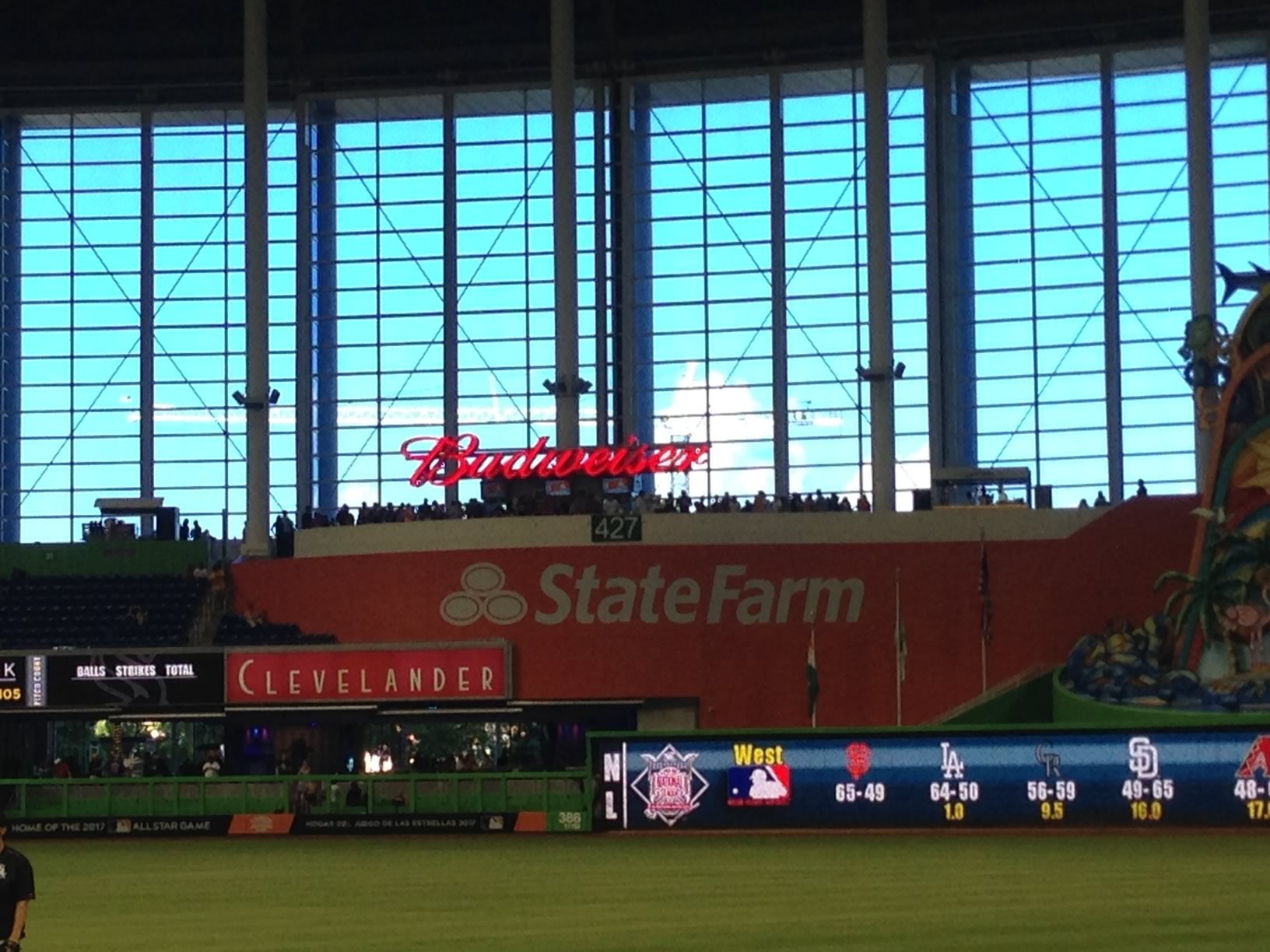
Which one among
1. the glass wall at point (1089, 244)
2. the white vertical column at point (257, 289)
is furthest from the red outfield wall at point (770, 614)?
the glass wall at point (1089, 244)

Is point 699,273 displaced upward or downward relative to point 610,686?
upward

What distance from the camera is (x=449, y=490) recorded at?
65.3 meters

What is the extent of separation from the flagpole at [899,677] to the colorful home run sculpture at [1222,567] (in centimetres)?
418

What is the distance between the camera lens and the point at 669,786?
132ft

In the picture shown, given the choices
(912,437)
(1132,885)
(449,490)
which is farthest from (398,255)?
(1132,885)

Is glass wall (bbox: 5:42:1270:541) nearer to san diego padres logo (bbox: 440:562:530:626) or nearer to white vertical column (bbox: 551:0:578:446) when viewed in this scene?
white vertical column (bbox: 551:0:578:446)

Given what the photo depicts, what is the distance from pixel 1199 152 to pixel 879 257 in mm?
8793

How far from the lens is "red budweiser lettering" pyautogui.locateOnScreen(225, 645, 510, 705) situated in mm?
51375

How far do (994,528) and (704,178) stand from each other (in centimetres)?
2109

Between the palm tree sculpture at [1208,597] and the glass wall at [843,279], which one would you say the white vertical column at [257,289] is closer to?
the glass wall at [843,279]

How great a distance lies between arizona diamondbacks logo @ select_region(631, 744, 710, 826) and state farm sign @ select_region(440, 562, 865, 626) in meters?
13.2

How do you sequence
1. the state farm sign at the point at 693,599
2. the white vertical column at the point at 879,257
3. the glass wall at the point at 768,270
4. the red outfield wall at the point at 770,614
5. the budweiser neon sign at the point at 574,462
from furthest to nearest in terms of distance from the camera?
the glass wall at the point at 768,270 < the white vertical column at the point at 879,257 < the budweiser neon sign at the point at 574,462 < the state farm sign at the point at 693,599 < the red outfield wall at the point at 770,614

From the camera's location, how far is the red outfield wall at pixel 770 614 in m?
52.4

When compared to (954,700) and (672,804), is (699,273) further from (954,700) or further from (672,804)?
(672,804)
